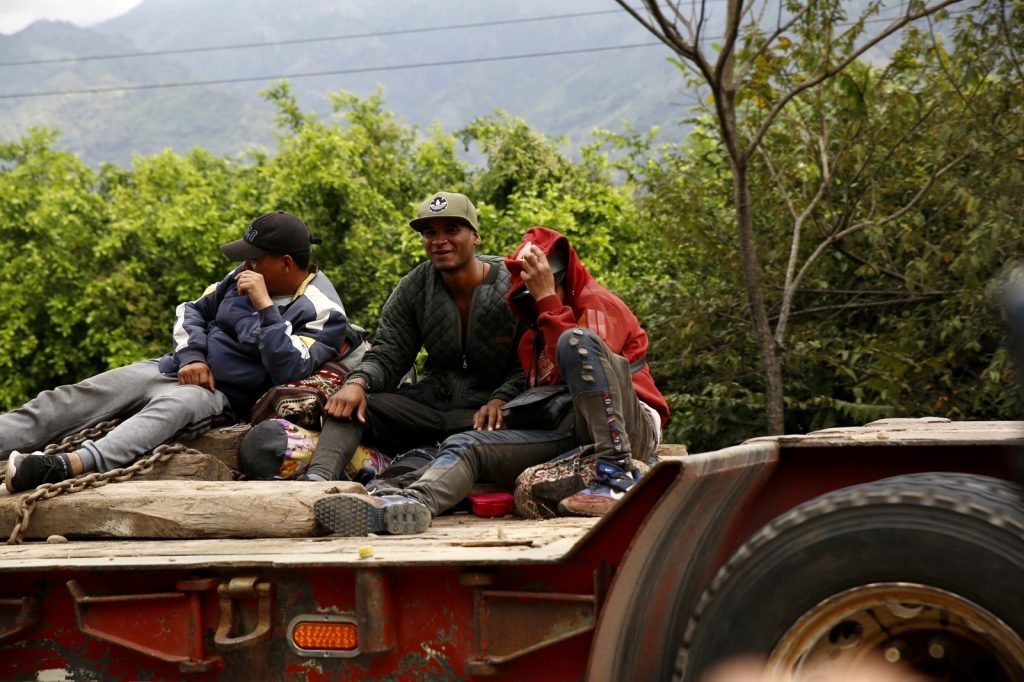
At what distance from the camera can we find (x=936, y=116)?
7867 mm

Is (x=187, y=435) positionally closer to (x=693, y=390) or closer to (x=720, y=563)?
(x=720, y=563)

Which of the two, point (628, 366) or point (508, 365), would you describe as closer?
point (628, 366)

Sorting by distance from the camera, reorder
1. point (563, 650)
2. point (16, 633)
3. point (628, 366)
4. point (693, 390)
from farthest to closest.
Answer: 1. point (693, 390)
2. point (628, 366)
3. point (16, 633)
4. point (563, 650)

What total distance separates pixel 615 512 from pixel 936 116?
5785mm

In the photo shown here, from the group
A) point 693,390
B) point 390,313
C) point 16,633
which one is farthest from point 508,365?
point 693,390

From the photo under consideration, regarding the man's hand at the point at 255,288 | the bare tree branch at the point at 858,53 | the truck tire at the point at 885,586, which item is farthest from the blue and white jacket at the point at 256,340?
the truck tire at the point at 885,586

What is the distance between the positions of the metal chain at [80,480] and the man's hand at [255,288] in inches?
26.1

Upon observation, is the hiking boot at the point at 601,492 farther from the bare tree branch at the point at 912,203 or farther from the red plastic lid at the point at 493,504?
the bare tree branch at the point at 912,203

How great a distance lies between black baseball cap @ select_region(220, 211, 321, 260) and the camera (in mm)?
5430

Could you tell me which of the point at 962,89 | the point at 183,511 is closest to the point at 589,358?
the point at 183,511

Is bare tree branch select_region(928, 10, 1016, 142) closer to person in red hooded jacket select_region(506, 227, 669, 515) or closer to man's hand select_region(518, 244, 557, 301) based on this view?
person in red hooded jacket select_region(506, 227, 669, 515)

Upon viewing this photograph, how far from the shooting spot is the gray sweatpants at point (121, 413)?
16.0 ft

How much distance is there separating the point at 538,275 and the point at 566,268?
0.94ft

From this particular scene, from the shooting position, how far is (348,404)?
5082 mm
